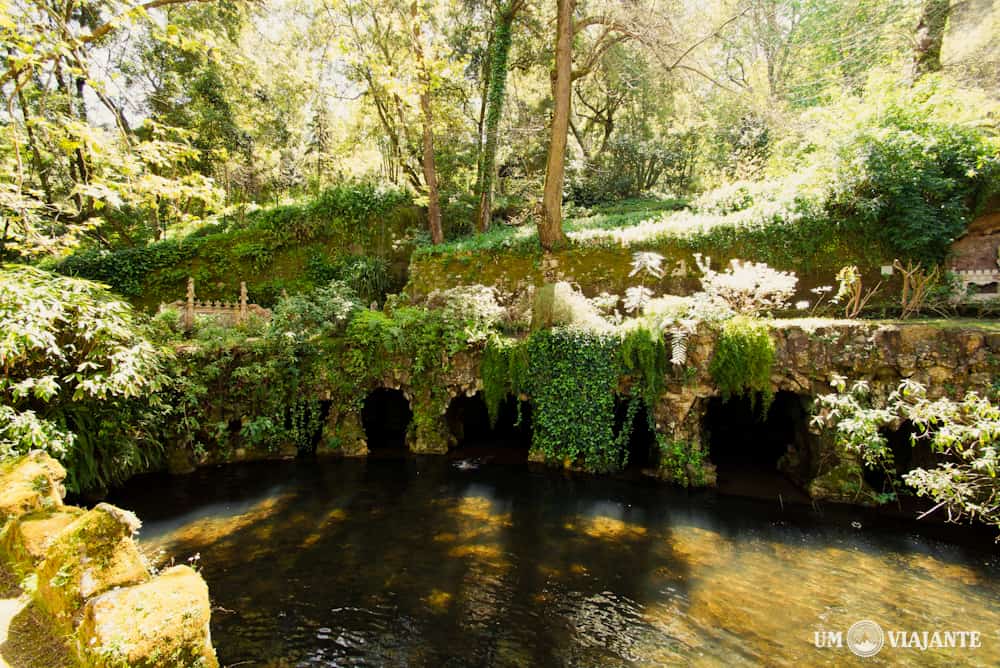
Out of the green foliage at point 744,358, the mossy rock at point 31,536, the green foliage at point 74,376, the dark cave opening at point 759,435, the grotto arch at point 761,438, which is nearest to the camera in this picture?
the mossy rock at point 31,536

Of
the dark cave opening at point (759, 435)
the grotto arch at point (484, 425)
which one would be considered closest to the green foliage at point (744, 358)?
the dark cave opening at point (759, 435)

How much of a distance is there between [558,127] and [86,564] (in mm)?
13139

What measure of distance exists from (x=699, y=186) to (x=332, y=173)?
16839 millimetres

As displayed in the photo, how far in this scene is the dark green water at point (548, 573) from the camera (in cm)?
482

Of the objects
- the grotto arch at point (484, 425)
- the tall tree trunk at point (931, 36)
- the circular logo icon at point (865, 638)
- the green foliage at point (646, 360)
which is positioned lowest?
the circular logo icon at point (865, 638)

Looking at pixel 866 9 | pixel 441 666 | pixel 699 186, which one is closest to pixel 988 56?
pixel 866 9

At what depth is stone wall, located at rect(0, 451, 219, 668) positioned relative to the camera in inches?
108

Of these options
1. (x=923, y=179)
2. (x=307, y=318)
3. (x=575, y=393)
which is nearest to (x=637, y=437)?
(x=575, y=393)

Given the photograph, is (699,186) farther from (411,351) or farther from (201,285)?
(201,285)

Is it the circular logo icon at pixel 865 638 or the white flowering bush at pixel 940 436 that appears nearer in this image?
the circular logo icon at pixel 865 638

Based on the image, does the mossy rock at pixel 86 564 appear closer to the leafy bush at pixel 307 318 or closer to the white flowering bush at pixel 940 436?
the white flowering bush at pixel 940 436

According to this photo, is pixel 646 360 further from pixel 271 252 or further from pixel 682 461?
pixel 271 252

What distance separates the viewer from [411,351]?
35.8ft

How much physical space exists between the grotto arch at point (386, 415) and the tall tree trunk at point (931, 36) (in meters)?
18.5
